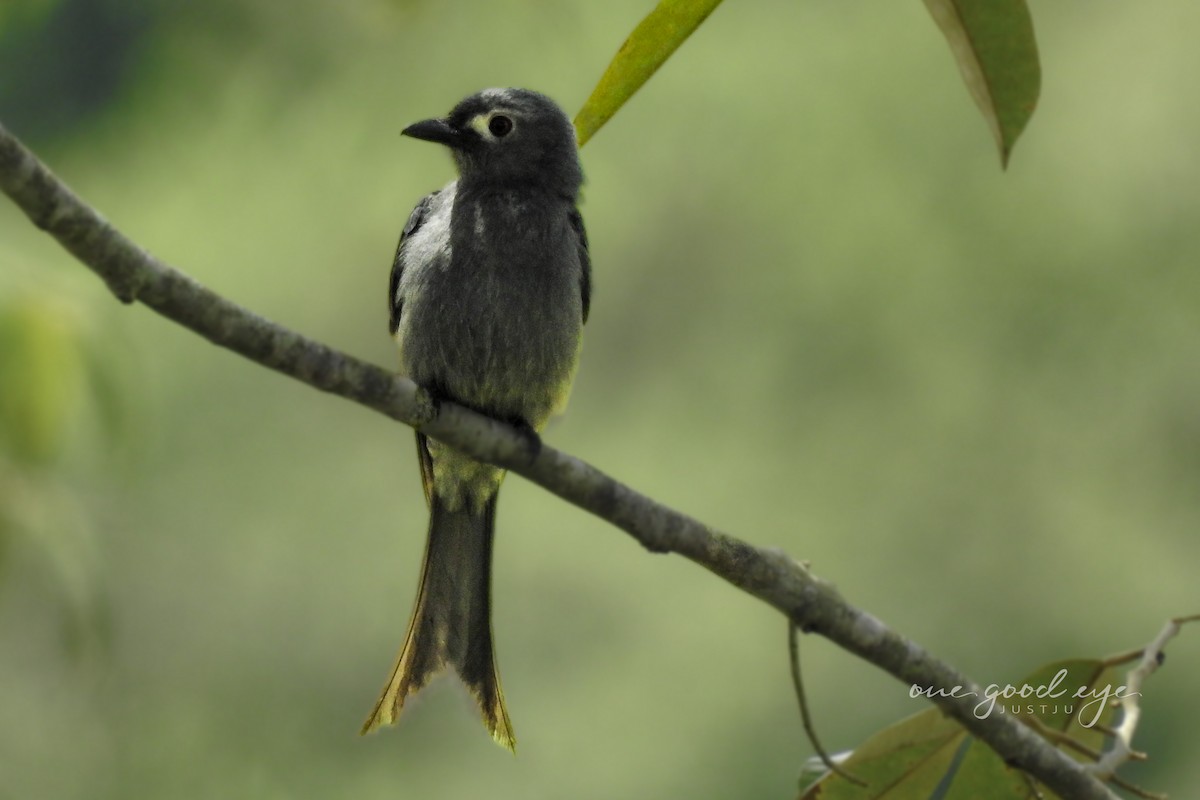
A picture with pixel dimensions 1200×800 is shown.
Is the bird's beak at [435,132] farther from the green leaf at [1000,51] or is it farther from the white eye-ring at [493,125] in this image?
the green leaf at [1000,51]

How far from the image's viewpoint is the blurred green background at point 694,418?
815 cm

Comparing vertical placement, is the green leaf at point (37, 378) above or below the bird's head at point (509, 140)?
below

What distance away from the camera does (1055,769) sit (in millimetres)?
2473

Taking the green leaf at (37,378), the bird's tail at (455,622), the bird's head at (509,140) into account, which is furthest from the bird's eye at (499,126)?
the green leaf at (37,378)

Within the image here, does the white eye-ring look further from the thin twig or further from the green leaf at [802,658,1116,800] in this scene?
the green leaf at [802,658,1116,800]

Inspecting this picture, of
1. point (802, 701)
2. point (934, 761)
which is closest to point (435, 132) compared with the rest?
point (802, 701)

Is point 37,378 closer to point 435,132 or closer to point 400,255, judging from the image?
point 400,255

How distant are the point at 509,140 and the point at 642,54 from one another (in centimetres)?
148

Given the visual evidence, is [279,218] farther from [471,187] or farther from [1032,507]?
[471,187]

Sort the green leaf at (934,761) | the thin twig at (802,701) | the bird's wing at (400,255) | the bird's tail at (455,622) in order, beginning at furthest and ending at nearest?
1. the bird's wing at (400,255)
2. the bird's tail at (455,622)
3. the green leaf at (934,761)
4. the thin twig at (802,701)

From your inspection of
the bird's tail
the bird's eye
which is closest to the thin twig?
the bird's tail

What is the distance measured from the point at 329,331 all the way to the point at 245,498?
1392 mm

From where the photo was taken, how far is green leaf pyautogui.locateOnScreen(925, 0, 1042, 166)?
1935 millimetres

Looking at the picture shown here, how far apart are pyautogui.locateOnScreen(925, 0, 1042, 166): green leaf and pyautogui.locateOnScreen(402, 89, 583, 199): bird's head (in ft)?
5.46
